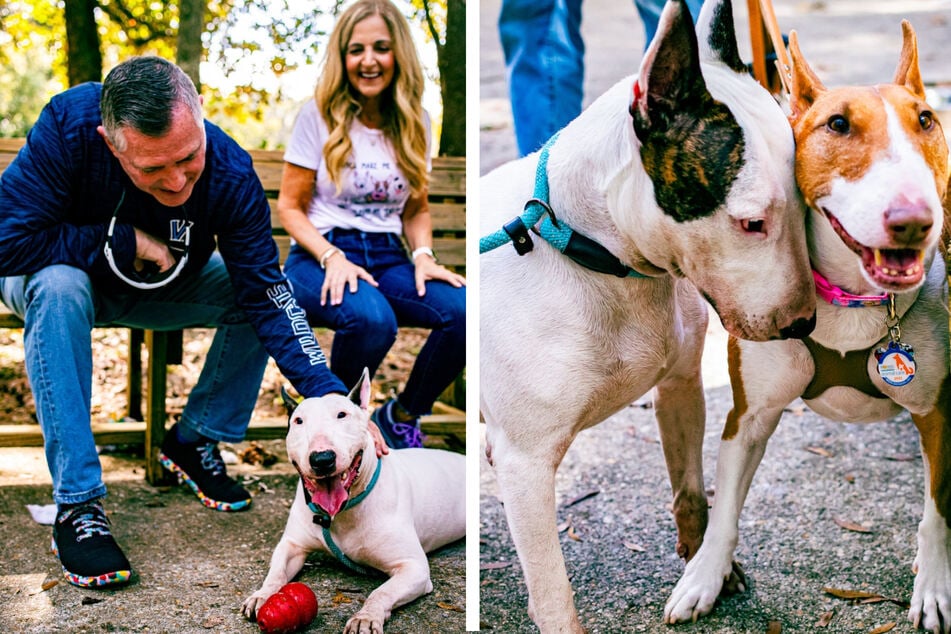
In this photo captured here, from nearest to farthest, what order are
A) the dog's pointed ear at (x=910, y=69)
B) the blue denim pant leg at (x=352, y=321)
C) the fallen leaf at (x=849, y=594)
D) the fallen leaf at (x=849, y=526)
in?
the dog's pointed ear at (x=910, y=69)
the fallen leaf at (x=849, y=594)
the fallen leaf at (x=849, y=526)
the blue denim pant leg at (x=352, y=321)

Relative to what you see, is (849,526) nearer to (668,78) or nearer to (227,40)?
(668,78)

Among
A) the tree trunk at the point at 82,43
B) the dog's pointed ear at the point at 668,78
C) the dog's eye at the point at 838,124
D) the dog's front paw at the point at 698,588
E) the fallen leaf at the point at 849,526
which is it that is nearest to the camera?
the dog's pointed ear at the point at 668,78

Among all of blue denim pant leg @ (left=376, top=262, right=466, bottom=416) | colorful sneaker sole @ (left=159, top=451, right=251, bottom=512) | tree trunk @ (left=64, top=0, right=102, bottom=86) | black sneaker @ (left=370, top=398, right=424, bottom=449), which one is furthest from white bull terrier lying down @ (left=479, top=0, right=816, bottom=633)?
tree trunk @ (left=64, top=0, right=102, bottom=86)

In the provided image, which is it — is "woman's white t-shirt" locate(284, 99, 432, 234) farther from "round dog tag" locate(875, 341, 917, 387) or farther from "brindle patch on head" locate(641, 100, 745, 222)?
"round dog tag" locate(875, 341, 917, 387)

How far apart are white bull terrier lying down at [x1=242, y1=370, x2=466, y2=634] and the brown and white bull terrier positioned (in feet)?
2.06

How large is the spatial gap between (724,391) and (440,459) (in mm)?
1347

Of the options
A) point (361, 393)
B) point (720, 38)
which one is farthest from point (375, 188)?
point (720, 38)

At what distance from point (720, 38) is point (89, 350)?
1717mm

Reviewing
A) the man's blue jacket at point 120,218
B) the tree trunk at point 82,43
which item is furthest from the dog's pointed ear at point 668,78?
the tree trunk at point 82,43

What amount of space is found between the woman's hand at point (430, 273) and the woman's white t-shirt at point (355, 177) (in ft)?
0.49

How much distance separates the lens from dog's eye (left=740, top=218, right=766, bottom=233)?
5.61 feet

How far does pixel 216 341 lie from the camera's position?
10.3 feet

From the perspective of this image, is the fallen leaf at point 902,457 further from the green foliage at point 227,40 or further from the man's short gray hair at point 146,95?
the man's short gray hair at point 146,95

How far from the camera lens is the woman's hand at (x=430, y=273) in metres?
3.06
